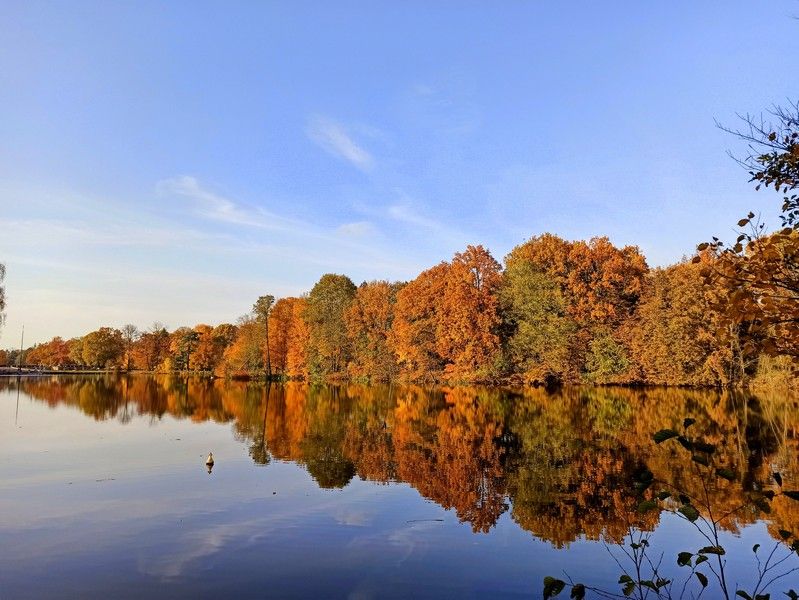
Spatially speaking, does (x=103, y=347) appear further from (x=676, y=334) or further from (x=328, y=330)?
(x=676, y=334)

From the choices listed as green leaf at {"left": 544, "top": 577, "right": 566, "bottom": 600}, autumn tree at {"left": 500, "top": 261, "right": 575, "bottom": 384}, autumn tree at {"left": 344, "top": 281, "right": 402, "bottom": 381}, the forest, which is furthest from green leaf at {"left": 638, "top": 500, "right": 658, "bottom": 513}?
autumn tree at {"left": 344, "top": 281, "right": 402, "bottom": 381}

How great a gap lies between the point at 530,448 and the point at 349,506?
10.5 m

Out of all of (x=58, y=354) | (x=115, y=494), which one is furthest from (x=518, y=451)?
(x=58, y=354)

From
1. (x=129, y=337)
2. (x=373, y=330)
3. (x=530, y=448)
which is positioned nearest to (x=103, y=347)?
(x=129, y=337)

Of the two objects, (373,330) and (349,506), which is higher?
(373,330)

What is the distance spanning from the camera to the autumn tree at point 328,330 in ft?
293

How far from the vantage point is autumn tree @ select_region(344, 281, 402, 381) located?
8194 centimetres

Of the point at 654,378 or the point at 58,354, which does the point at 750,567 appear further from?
the point at 58,354

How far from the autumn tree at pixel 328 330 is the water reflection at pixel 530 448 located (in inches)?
1736

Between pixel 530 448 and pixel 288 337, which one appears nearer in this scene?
pixel 530 448

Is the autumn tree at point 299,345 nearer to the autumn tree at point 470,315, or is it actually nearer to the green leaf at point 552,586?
the autumn tree at point 470,315

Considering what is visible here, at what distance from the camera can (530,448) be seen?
897 inches

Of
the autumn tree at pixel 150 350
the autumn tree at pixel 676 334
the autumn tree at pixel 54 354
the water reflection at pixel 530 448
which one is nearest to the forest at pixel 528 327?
the autumn tree at pixel 676 334

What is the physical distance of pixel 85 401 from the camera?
48.8 meters
